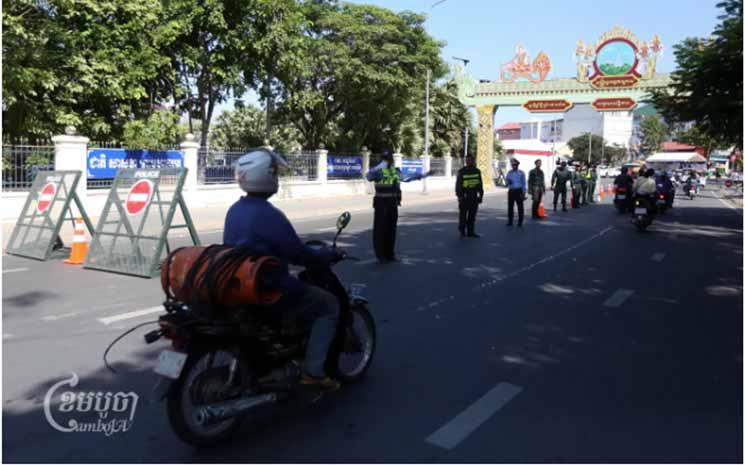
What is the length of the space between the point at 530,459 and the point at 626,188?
18.2m

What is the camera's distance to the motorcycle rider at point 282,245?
12.1 feet

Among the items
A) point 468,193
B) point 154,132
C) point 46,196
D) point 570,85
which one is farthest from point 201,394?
point 570,85

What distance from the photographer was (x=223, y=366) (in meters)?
3.54

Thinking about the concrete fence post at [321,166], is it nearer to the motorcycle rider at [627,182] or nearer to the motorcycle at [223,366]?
the motorcycle rider at [627,182]

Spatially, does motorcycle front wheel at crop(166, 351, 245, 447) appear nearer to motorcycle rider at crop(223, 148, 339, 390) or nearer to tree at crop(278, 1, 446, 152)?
motorcycle rider at crop(223, 148, 339, 390)

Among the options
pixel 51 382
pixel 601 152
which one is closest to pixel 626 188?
pixel 51 382

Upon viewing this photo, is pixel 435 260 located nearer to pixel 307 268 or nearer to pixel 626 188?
pixel 307 268

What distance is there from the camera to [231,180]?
2283 centimetres

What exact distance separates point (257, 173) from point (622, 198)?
60.5 feet

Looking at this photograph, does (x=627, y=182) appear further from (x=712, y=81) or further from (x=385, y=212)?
(x=385, y=212)

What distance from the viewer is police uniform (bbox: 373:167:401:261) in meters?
9.84

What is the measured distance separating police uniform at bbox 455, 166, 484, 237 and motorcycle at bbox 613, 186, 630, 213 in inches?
339

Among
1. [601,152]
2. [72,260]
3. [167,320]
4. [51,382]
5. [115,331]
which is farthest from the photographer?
[601,152]

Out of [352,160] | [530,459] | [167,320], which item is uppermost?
[352,160]
